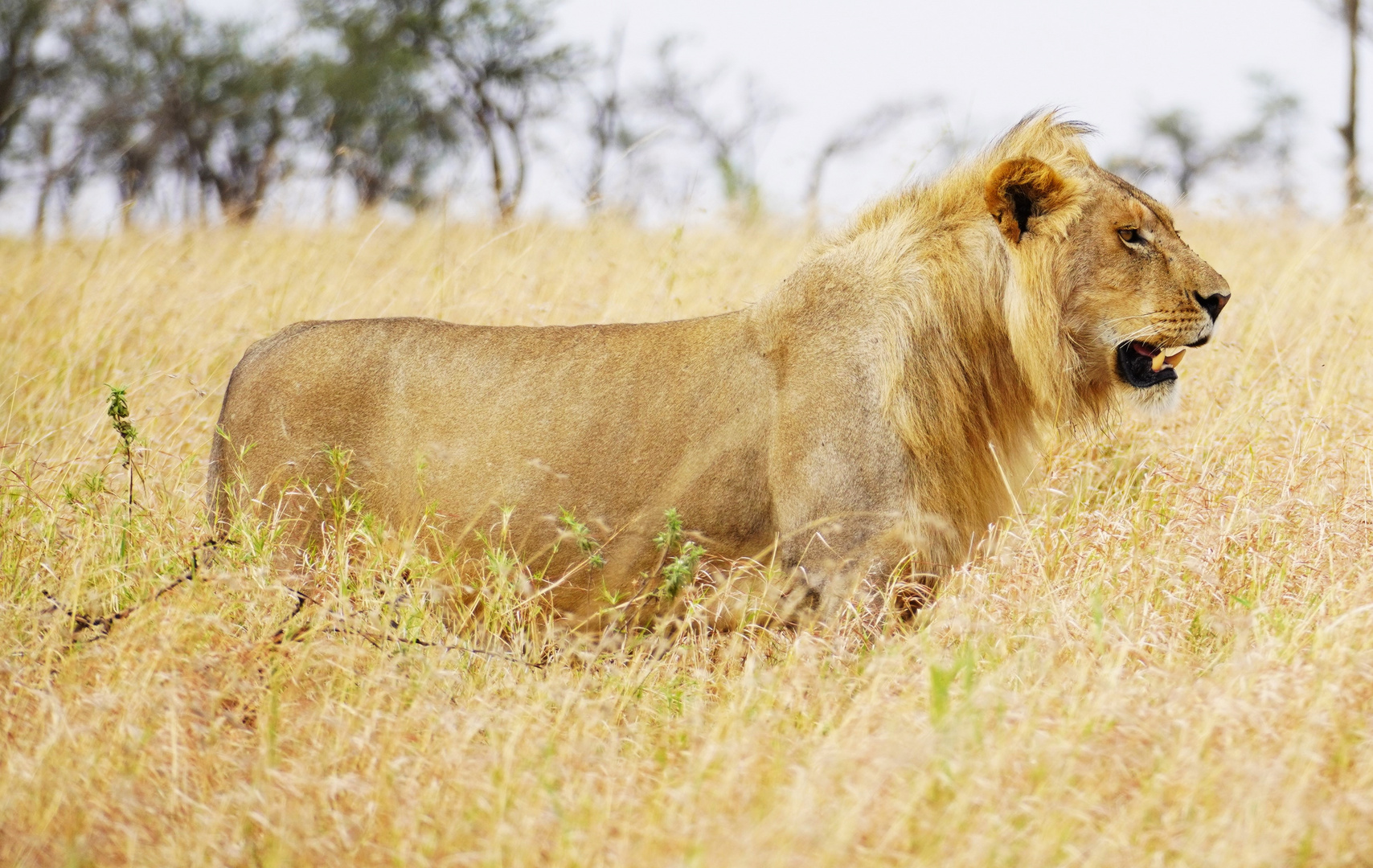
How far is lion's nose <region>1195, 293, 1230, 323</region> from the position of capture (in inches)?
146

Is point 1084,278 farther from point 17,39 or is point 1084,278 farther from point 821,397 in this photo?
point 17,39

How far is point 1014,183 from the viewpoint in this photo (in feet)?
12.1

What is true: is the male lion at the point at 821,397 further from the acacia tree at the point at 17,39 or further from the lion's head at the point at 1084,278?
the acacia tree at the point at 17,39

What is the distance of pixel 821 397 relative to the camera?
3.68 m

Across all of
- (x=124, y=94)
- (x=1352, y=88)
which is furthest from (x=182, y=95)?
(x=1352, y=88)

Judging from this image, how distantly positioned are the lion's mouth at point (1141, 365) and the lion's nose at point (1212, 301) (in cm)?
16

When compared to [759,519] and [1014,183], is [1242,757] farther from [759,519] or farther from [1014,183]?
[1014,183]

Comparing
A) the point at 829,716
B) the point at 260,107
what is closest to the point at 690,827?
the point at 829,716

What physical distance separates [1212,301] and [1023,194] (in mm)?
661

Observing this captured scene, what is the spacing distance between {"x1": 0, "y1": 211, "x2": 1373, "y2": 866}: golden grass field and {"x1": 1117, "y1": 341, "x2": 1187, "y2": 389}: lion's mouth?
0.34 meters

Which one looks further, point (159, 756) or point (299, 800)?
point (159, 756)

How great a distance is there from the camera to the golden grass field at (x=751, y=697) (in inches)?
93.7

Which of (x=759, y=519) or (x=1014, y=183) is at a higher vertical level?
(x=1014, y=183)

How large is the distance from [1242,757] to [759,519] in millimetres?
1564
